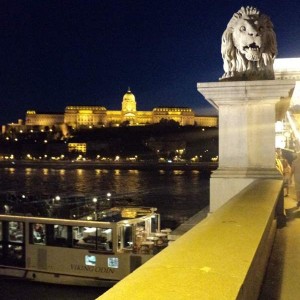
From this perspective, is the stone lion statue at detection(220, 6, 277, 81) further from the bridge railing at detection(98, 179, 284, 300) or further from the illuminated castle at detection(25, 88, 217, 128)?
the illuminated castle at detection(25, 88, 217, 128)

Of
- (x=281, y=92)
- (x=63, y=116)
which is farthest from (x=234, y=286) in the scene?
(x=63, y=116)

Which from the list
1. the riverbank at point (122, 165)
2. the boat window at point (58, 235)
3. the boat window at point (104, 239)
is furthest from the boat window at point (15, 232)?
the riverbank at point (122, 165)

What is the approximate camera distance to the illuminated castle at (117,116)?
188m

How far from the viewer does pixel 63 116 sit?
631 ft

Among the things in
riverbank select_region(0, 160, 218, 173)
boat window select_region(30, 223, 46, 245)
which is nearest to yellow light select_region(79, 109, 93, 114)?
riverbank select_region(0, 160, 218, 173)

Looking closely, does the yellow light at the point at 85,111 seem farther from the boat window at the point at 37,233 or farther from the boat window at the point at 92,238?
the boat window at the point at 92,238

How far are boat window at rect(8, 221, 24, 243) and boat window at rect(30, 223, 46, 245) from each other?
78 cm

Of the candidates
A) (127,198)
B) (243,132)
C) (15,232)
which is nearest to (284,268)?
(243,132)

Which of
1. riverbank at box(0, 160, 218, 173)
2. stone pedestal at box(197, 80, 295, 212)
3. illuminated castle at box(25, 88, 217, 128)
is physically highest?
illuminated castle at box(25, 88, 217, 128)

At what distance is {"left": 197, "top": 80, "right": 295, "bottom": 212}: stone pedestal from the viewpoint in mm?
6613

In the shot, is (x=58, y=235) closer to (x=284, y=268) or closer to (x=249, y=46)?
(x=249, y=46)

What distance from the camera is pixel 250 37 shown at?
22.1ft

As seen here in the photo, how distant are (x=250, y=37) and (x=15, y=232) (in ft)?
59.8

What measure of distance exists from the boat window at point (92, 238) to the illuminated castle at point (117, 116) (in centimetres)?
16461
